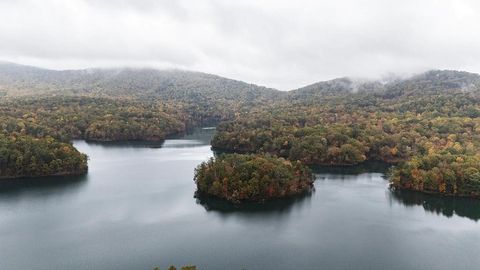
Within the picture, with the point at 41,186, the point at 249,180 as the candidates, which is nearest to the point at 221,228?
the point at 249,180

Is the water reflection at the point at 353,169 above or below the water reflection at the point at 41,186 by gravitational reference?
above

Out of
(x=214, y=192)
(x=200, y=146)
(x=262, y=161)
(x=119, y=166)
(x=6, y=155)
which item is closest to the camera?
(x=214, y=192)

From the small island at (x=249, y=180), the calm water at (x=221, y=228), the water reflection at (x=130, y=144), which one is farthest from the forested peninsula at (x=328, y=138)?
the small island at (x=249, y=180)

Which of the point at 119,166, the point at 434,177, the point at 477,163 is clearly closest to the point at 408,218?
the point at 434,177

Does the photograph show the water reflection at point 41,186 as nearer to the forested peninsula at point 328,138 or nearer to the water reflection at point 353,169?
the forested peninsula at point 328,138

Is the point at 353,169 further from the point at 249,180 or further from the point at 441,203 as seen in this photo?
the point at 249,180

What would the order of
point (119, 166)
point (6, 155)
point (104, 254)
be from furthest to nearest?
point (119, 166) < point (6, 155) < point (104, 254)

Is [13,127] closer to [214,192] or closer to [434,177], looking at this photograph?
[214,192]
